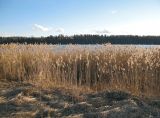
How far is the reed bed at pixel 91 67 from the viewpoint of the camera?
30.8 feet

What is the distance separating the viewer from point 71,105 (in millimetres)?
6711

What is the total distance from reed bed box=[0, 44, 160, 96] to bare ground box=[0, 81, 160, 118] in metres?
1.23

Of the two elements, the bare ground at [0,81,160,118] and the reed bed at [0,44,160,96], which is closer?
the bare ground at [0,81,160,118]

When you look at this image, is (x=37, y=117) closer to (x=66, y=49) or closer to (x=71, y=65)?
(x=71, y=65)

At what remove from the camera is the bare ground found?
6.17m

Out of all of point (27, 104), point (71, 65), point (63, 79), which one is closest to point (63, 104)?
point (27, 104)

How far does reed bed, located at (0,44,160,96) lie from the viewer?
Result: 30.8 feet

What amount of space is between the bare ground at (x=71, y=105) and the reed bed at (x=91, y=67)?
4.03 ft

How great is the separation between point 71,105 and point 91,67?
193 inches

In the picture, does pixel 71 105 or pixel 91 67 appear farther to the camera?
pixel 91 67

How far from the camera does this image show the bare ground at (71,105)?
6170 mm

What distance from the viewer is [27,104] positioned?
6879 mm

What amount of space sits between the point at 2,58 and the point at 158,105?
663 centimetres

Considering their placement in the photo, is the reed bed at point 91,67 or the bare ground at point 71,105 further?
the reed bed at point 91,67
